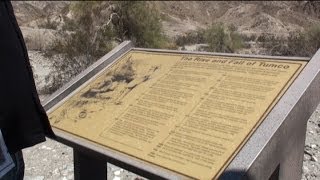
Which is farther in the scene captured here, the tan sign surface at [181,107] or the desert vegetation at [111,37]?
the desert vegetation at [111,37]

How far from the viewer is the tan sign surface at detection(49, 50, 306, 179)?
226 centimetres

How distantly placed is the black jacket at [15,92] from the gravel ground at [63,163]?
2.39 metres

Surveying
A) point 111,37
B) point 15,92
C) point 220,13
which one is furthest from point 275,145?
point 220,13

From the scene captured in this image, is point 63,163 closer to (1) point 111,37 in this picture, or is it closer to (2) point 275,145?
(2) point 275,145

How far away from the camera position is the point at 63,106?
3.23 metres

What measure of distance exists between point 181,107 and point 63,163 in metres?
2.29

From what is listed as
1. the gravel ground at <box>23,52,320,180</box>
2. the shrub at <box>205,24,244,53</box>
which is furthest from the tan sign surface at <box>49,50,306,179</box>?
the shrub at <box>205,24,244,53</box>

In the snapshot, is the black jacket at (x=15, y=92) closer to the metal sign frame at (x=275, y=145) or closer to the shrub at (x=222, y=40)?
the metal sign frame at (x=275, y=145)

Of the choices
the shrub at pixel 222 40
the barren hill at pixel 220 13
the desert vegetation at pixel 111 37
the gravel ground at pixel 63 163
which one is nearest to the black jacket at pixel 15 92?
the gravel ground at pixel 63 163

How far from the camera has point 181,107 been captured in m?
2.59

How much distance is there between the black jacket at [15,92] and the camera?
172 cm

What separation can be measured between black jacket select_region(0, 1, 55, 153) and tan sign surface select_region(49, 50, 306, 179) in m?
0.75

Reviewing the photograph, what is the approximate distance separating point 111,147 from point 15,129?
0.89m

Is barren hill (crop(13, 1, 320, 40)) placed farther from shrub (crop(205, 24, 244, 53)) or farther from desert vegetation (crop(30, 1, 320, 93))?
desert vegetation (crop(30, 1, 320, 93))
